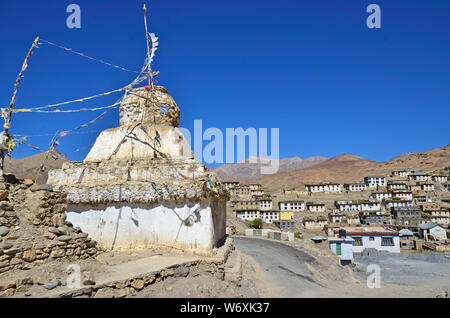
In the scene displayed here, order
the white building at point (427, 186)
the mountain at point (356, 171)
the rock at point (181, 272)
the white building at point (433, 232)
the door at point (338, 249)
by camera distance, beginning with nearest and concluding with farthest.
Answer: the rock at point (181, 272) < the door at point (338, 249) < the white building at point (433, 232) < the white building at point (427, 186) < the mountain at point (356, 171)

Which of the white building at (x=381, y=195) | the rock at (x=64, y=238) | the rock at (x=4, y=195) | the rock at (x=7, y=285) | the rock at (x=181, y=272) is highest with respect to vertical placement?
the rock at (x=4, y=195)

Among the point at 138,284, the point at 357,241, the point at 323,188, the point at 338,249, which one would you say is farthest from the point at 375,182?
the point at 138,284

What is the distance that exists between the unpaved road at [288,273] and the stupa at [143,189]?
223 centimetres

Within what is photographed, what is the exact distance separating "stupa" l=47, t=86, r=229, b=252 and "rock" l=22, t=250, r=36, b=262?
3.21 metres

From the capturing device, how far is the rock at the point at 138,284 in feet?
18.0

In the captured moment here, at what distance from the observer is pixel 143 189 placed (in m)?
8.54

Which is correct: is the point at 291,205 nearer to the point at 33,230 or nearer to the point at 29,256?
the point at 33,230

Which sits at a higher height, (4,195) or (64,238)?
(4,195)

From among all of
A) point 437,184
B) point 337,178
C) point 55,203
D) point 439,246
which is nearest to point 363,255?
point 439,246

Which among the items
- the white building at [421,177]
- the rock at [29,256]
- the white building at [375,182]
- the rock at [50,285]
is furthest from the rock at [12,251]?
the white building at [421,177]

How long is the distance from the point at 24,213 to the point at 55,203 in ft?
2.07

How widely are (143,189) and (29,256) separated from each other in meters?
3.37

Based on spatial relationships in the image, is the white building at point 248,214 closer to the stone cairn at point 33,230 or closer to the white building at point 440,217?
the white building at point 440,217
